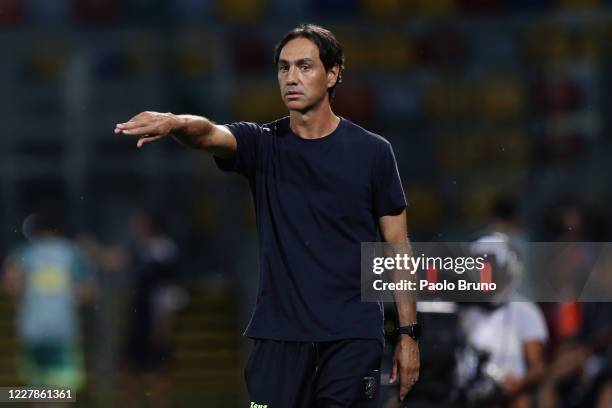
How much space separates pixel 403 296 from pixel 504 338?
9.98ft

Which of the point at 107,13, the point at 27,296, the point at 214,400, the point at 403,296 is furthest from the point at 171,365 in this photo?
the point at 403,296

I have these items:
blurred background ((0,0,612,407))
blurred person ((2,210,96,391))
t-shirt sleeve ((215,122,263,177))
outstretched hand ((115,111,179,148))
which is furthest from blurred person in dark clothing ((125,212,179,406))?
outstretched hand ((115,111,179,148))

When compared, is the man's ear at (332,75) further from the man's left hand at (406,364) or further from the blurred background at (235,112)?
the blurred background at (235,112)

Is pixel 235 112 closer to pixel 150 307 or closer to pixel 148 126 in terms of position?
pixel 150 307

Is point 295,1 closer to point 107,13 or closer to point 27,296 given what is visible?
point 107,13

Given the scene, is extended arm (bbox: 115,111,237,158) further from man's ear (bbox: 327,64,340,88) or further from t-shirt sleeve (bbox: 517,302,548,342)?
t-shirt sleeve (bbox: 517,302,548,342)

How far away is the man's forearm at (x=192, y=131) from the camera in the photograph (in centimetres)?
535

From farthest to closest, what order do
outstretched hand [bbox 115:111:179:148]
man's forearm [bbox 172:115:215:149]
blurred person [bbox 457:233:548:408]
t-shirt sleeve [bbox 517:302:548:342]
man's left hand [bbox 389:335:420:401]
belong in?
t-shirt sleeve [bbox 517:302:548:342] → blurred person [bbox 457:233:548:408] → man's left hand [bbox 389:335:420:401] → man's forearm [bbox 172:115:215:149] → outstretched hand [bbox 115:111:179:148]

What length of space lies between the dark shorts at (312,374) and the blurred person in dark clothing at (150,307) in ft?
25.8

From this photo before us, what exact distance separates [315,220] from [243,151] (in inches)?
15.7

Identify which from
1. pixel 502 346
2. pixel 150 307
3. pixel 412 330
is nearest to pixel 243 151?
pixel 412 330

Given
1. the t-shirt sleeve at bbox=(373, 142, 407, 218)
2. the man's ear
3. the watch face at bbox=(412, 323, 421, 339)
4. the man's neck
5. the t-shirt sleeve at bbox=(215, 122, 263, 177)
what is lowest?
the watch face at bbox=(412, 323, 421, 339)

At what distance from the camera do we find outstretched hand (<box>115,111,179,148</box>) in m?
5.14

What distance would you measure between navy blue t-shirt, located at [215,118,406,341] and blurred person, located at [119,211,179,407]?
7.70m
